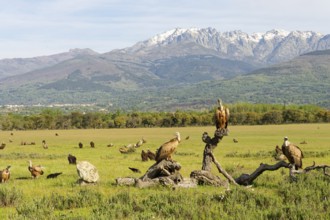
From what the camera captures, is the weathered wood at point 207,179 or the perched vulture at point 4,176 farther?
the perched vulture at point 4,176

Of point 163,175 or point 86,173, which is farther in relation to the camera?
point 86,173

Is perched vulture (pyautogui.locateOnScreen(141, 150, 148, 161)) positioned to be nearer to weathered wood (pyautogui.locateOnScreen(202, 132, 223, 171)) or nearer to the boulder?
the boulder

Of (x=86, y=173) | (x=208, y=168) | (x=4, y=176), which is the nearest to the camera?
(x=208, y=168)

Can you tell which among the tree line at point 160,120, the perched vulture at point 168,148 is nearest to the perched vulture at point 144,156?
the perched vulture at point 168,148

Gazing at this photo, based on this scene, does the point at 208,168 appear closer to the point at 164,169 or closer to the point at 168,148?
the point at 164,169

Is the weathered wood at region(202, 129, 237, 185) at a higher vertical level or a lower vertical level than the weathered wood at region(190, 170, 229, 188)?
higher

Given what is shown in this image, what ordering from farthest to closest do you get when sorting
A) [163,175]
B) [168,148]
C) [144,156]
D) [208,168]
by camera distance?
[144,156] → [208,168] → [163,175] → [168,148]

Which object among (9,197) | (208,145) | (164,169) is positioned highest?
(208,145)

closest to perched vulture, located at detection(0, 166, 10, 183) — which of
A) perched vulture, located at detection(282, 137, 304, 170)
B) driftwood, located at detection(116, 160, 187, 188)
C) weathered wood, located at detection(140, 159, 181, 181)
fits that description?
driftwood, located at detection(116, 160, 187, 188)

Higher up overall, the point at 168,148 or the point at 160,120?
the point at 168,148

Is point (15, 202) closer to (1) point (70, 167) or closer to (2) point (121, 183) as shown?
(2) point (121, 183)

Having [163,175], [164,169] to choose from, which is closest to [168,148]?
[164,169]

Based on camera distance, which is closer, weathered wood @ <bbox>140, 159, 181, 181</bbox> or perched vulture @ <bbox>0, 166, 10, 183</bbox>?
weathered wood @ <bbox>140, 159, 181, 181</bbox>

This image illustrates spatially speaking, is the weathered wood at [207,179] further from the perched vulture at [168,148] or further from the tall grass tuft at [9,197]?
the tall grass tuft at [9,197]
